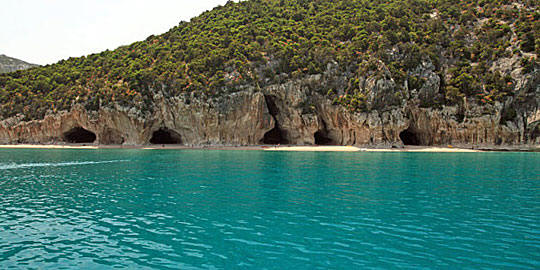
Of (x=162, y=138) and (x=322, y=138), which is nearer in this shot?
(x=322, y=138)

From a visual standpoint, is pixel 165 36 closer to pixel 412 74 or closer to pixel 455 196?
pixel 412 74

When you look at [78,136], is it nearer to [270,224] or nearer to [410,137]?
[410,137]

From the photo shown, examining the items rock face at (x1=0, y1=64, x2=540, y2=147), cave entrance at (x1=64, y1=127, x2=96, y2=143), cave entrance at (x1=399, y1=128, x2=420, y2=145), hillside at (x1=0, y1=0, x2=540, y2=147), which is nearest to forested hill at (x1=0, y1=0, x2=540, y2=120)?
hillside at (x1=0, y1=0, x2=540, y2=147)

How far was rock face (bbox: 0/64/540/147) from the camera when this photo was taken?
2511 inches

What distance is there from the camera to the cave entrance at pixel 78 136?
Answer: 82.8 meters

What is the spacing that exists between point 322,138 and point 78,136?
6709 cm

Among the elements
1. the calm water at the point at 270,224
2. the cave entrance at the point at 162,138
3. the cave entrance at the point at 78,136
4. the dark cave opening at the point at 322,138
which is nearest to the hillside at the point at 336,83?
the dark cave opening at the point at 322,138

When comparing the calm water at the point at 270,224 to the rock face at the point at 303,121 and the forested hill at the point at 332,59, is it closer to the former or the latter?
the rock face at the point at 303,121

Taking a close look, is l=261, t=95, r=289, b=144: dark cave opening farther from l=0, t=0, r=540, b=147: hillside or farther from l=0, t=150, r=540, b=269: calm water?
l=0, t=150, r=540, b=269: calm water

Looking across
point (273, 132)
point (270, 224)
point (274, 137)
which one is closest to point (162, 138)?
point (273, 132)

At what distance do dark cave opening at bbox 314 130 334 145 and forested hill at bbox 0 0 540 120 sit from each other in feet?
35.6

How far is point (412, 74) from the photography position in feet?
235

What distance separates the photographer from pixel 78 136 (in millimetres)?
87500

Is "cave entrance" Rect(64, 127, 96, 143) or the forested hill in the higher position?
the forested hill
